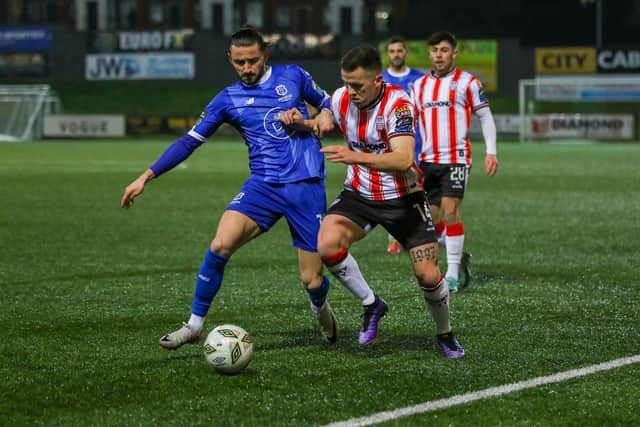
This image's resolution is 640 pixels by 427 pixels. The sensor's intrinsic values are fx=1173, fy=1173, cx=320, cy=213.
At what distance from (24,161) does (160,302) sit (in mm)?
21683

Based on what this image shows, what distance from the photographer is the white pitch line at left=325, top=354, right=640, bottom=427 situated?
506 centimetres

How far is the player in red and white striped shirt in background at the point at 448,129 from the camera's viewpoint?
9562mm

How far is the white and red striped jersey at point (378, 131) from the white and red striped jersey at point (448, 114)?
122 inches

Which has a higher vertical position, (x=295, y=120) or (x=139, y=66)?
(x=139, y=66)

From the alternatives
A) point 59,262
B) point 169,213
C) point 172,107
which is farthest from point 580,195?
point 172,107

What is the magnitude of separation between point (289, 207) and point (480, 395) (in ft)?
5.97

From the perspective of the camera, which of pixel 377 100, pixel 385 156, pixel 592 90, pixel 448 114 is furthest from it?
pixel 592 90

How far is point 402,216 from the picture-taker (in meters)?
6.51

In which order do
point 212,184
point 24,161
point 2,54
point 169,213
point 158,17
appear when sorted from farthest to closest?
point 158,17 < point 2,54 < point 24,161 < point 212,184 < point 169,213

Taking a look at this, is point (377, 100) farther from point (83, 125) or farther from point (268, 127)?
point (83, 125)

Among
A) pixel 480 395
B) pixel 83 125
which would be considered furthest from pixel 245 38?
pixel 83 125

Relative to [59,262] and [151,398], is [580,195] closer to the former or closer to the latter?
[59,262]

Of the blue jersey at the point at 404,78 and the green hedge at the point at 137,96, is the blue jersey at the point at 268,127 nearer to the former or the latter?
the blue jersey at the point at 404,78

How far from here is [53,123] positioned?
47.2 meters
